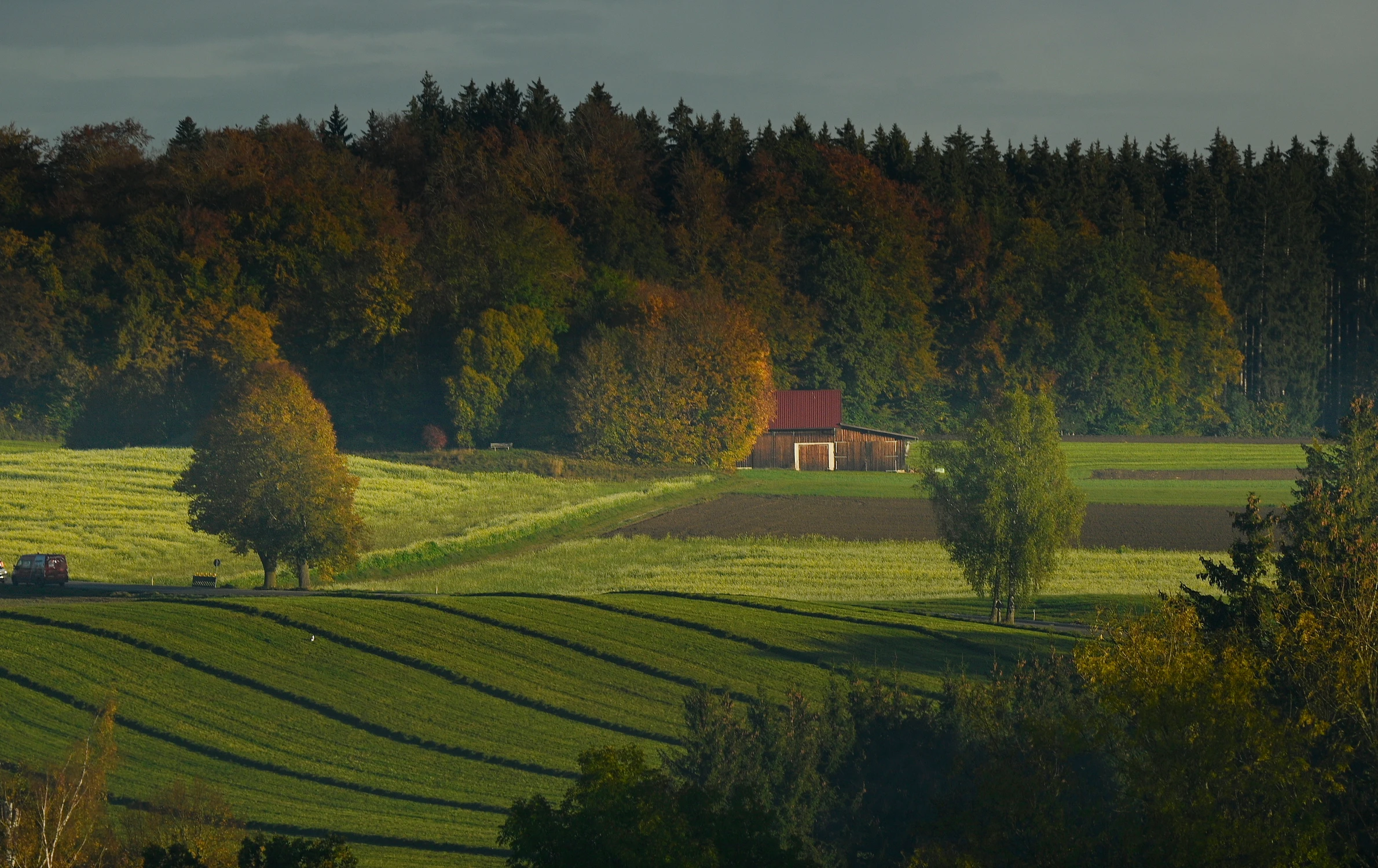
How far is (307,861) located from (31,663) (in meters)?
24.8

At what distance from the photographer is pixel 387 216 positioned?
112m

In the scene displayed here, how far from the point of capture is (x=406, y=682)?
4159 centimetres

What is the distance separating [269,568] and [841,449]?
52913 millimetres

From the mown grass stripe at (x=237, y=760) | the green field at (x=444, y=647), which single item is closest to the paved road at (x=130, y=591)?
the green field at (x=444, y=647)

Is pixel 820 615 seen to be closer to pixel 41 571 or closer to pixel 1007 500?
pixel 1007 500

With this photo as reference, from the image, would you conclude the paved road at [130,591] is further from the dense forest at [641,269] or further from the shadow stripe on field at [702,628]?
the dense forest at [641,269]

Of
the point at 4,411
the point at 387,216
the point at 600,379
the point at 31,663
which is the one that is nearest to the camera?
the point at 31,663

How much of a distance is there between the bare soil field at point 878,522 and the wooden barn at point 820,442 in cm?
1743

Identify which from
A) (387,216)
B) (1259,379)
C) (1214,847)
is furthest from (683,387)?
(1214,847)

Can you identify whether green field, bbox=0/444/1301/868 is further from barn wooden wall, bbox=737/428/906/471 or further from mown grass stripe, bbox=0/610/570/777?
barn wooden wall, bbox=737/428/906/471

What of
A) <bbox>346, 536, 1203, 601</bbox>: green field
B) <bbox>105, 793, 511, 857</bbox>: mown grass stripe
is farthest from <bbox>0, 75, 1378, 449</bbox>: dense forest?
<bbox>105, 793, 511, 857</bbox>: mown grass stripe

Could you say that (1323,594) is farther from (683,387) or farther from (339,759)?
(683,387)

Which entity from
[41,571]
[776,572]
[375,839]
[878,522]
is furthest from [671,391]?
[375,839]

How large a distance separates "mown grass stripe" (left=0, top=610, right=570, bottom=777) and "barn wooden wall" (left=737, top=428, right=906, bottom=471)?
6352 cm
